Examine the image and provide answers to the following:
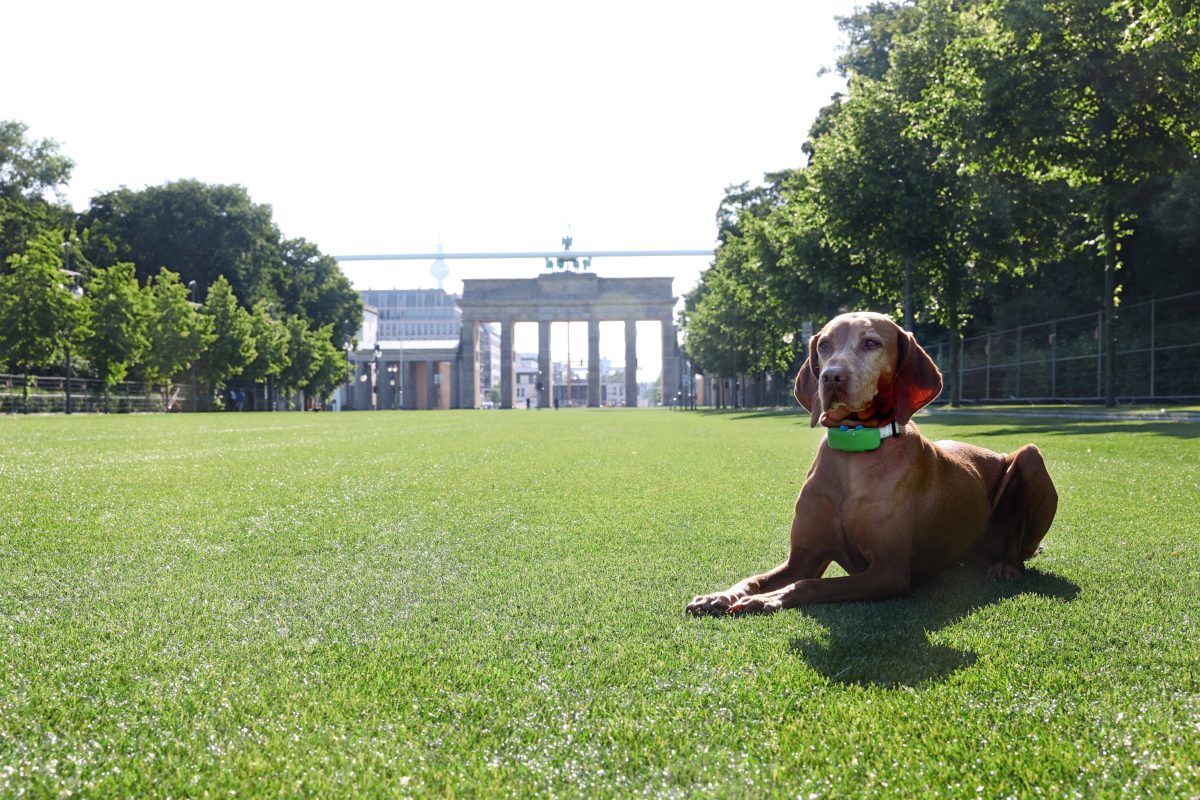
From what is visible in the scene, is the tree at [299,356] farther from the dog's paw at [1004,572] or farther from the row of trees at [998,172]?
the dog's paw at [1004,572]

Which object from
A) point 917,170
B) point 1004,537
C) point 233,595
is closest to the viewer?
point 233,595

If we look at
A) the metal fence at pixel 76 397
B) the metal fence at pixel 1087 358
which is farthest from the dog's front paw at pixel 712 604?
the metal fence at pixel 76 397

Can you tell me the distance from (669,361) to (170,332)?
233 ft

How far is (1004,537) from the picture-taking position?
14.2ft

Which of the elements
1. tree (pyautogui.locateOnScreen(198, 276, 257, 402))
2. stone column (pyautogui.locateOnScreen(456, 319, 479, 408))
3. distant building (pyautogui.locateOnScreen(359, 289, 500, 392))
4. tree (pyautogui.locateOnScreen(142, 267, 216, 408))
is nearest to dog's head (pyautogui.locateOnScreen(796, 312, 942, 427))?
tree (pyautogui.locateOnScreen(142, 267, 216, 408))

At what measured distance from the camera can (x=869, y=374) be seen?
3.51 metres

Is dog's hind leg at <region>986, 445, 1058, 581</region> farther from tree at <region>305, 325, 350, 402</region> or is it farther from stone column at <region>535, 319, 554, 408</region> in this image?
stone column at <region>535, 319, 554, 408</region>

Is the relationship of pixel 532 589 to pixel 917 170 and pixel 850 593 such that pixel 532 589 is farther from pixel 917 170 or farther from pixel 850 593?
pixel 917 170

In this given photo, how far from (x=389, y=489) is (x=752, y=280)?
37.2 meters

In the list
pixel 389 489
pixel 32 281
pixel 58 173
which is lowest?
pixel 389 489

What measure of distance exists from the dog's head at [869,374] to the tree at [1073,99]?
21.2m

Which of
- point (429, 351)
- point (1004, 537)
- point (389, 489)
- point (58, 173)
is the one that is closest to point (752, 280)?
point (389, 489)

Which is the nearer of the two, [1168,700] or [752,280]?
[1168,700]

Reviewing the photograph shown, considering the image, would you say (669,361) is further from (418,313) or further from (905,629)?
(905,629)
